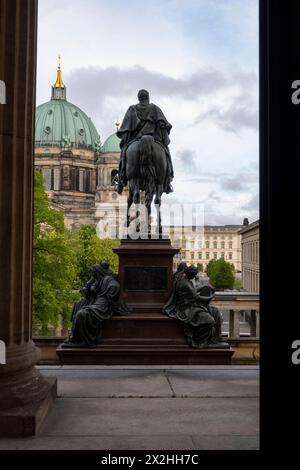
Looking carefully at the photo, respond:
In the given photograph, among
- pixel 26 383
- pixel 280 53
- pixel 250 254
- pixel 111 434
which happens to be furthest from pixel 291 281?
pixel 250 254

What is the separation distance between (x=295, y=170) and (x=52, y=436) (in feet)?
11.0

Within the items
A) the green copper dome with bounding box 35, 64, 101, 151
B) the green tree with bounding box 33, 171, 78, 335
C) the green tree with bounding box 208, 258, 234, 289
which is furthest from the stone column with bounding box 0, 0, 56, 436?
the green copper dome with bounding box 35, 64, 101, 151

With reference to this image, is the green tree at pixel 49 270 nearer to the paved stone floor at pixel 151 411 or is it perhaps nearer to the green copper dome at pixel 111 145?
the paved stone floor at pixel 151 411

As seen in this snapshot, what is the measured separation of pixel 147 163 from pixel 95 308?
397 cm

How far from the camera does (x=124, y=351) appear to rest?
498 inches

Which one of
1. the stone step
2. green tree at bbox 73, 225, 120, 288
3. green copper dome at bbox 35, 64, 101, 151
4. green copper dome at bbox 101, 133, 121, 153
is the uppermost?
green copper dome at bbox 35, 64, 101, 151

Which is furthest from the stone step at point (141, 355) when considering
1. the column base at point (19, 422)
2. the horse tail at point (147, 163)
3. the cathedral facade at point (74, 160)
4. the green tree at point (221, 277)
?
the cathedral facade at point (74, 160)

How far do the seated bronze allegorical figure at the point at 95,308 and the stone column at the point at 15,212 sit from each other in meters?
6.29

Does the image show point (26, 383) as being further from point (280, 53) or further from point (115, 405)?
point (280, 53)

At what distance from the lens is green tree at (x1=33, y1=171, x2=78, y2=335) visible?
2903 centimetres

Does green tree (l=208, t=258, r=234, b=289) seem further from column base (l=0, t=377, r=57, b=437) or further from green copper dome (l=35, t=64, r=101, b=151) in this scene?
column base (l=0, t=377, r=57, b=437)

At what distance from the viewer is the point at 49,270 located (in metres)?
30.8

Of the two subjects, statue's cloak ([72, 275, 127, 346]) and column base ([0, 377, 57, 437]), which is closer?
column base ([0, 377, 57, 437])

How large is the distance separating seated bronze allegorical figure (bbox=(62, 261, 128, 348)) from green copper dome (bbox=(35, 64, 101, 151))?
5060 inches
